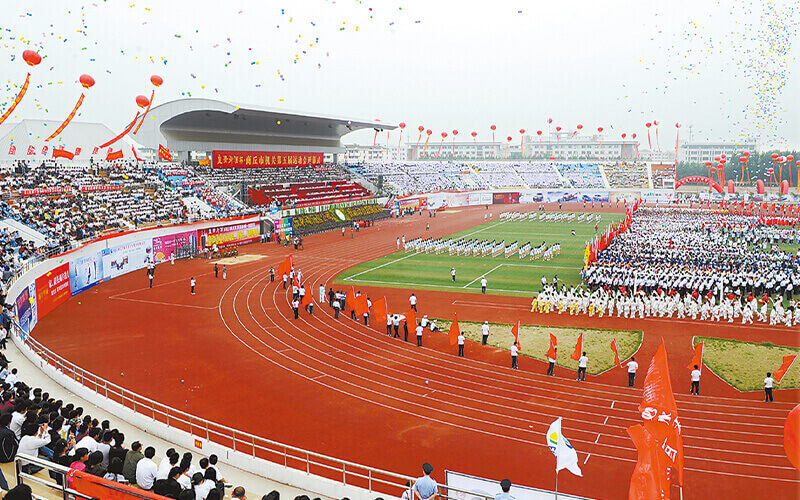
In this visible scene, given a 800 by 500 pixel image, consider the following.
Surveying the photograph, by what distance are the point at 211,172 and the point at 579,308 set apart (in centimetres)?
3660

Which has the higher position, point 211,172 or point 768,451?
point 211,172

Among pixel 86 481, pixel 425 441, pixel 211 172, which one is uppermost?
pixel 211 172

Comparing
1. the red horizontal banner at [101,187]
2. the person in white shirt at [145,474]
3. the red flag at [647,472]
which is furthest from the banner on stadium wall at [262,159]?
the red flag at [647,472]

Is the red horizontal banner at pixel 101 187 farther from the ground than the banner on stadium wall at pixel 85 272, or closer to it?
farther from the ground

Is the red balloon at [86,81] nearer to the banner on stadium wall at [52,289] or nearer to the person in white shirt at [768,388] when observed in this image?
the banner on stadium wall at [52,289]

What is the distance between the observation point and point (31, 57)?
2283 cm

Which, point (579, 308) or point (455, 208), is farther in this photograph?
point (455, 208)

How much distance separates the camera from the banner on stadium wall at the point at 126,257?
29.8m

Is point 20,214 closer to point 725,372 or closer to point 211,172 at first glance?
point 211,172

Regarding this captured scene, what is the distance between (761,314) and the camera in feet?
71.3

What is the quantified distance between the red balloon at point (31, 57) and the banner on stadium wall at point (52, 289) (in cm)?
816

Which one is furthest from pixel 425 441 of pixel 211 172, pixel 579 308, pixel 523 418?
pixel 211 172

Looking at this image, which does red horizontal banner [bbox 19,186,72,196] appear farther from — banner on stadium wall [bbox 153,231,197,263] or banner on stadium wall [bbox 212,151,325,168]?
banner on stadium wall [bbox 212,151,325,168]

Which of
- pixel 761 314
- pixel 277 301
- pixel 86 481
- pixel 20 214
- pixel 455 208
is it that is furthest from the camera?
pixel 455 208
